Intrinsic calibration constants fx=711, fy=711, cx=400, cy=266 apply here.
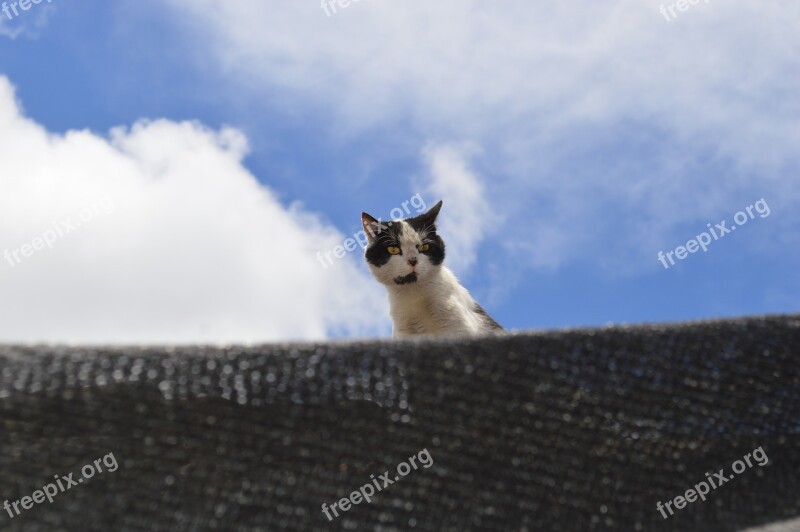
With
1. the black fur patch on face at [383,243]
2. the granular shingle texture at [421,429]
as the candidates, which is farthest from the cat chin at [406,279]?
the granular shingle texture at [421,429]

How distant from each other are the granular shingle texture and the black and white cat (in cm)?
252

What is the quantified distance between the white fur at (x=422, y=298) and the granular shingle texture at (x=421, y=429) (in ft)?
8.31

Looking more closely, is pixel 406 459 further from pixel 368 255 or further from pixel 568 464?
pixel 368 255

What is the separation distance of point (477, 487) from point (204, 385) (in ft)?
1.31

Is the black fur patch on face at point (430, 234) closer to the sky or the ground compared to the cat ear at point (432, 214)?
closer to the ground

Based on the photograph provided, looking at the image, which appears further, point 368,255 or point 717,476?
point 368,255

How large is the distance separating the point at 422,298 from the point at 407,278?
133mm

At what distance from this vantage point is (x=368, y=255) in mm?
3926

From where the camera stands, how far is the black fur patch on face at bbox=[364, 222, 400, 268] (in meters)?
3.79

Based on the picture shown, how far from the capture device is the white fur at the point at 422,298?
371 centimetres

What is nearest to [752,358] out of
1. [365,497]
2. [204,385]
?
[365,497]

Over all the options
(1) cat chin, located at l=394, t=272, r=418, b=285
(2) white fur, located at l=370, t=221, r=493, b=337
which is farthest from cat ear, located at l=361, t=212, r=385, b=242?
(1) cat chin, located at l=394, t=272, r=418, b=285

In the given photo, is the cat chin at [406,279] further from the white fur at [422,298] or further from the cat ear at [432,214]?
the cat ear at [432,214]

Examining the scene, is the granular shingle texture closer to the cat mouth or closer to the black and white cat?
the black and white cat
